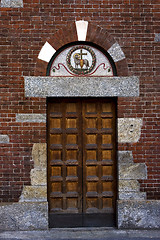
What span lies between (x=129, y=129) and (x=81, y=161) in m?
1.14

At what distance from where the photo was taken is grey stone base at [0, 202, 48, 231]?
5.86 m

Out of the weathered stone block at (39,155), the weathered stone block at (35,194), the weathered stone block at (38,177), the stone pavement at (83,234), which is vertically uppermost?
the weathered stone block at (39,155)

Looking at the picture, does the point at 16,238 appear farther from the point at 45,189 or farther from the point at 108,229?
the point at 108,229

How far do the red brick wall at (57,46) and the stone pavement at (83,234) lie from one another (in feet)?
2.18

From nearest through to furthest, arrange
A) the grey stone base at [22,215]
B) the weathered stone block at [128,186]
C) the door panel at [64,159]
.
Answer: the grey stone base at [22,215] < the weathered stone block at [128,186] < the door panel at [64,159]

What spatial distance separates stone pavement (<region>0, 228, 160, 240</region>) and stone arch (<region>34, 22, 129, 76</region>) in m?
2.99

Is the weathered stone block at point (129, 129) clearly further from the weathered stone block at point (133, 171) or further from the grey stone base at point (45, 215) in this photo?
the grey stone base at point (45, 215)

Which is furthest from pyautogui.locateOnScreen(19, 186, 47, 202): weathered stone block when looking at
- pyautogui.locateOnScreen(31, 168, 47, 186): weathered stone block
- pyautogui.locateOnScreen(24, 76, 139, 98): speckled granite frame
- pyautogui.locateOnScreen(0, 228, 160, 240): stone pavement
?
pyautogui.locateOnScreen(24, 76, 139, 98): speckled granite frame

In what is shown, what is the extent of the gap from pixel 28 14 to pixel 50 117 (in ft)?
6.66

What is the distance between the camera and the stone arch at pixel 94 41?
5.95m

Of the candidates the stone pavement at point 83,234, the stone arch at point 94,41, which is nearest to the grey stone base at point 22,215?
the stone pavement at point 83,234

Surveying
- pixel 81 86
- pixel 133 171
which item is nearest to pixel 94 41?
pixel 81 86

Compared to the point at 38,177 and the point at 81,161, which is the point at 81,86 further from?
the point at 38,177

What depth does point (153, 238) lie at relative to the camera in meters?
5.50
